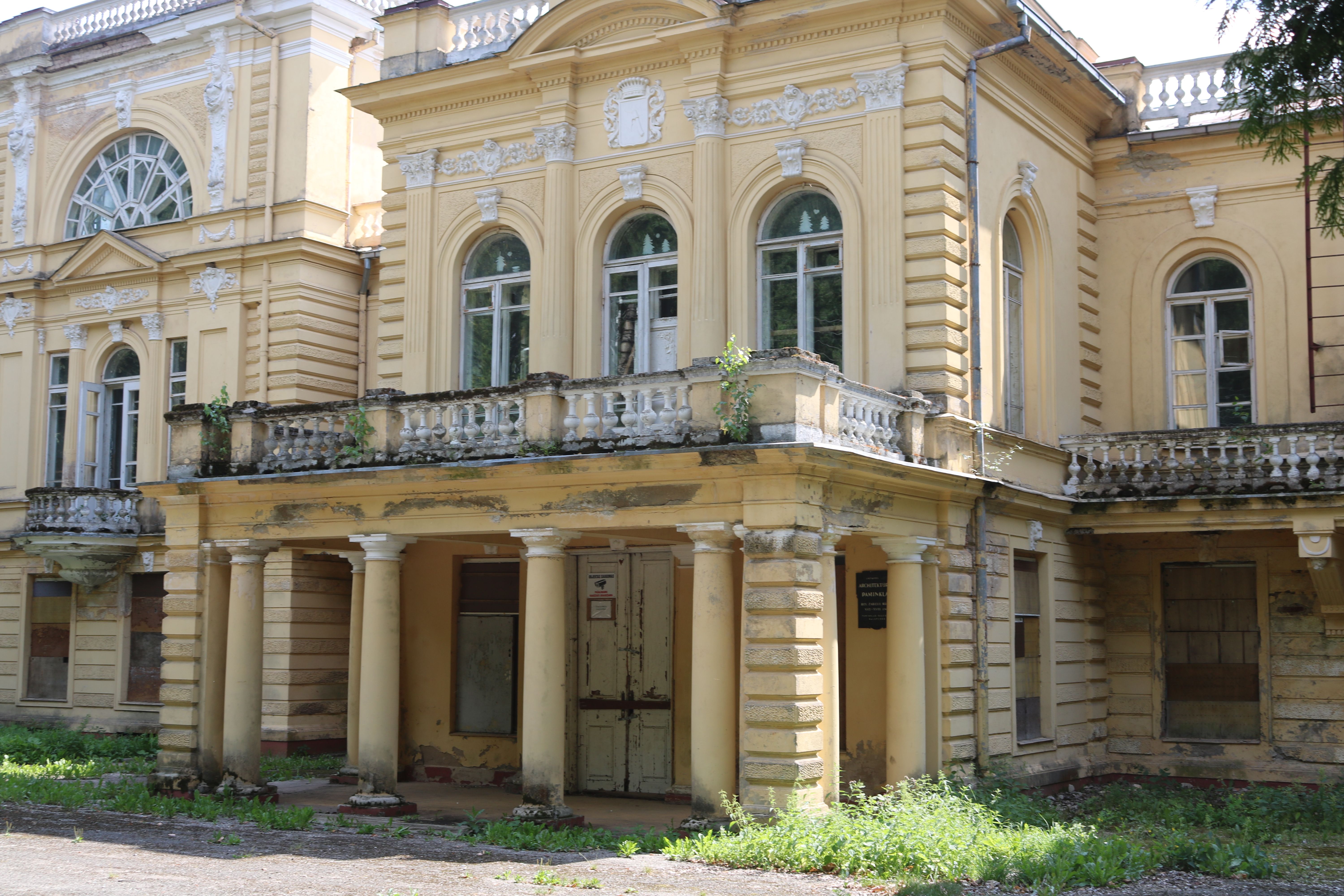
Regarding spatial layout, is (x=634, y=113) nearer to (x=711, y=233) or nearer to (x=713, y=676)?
(x=711, y=233)

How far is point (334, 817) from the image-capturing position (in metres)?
14.7

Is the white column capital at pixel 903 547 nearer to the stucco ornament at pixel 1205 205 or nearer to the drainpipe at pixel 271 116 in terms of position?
the stucco ornament at pixel 1205 205

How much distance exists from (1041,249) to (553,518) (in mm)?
7904

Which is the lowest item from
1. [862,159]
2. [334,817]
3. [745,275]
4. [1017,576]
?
[334,817]

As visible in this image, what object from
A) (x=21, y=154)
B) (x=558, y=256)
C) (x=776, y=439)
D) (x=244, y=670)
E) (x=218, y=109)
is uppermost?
(x=218, y=109)

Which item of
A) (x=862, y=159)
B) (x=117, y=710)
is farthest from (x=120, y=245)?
(x=862, y=159)

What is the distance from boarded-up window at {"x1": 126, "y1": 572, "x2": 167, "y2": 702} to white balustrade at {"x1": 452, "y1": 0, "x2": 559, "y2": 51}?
10700 mm

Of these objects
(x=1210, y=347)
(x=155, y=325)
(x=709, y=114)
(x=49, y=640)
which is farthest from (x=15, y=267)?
(x=1210, y=347)

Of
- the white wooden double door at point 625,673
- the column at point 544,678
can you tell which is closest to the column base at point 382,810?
the column at point 544,678

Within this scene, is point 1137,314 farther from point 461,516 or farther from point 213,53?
point 213,53

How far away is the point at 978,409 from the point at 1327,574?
16.0 ft

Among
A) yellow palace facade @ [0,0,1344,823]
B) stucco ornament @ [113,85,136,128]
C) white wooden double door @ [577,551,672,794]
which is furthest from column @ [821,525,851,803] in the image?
stucco ornament @ [113,85,136,128]

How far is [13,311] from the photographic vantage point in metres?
26.0

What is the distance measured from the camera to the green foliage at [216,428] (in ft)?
53.2
